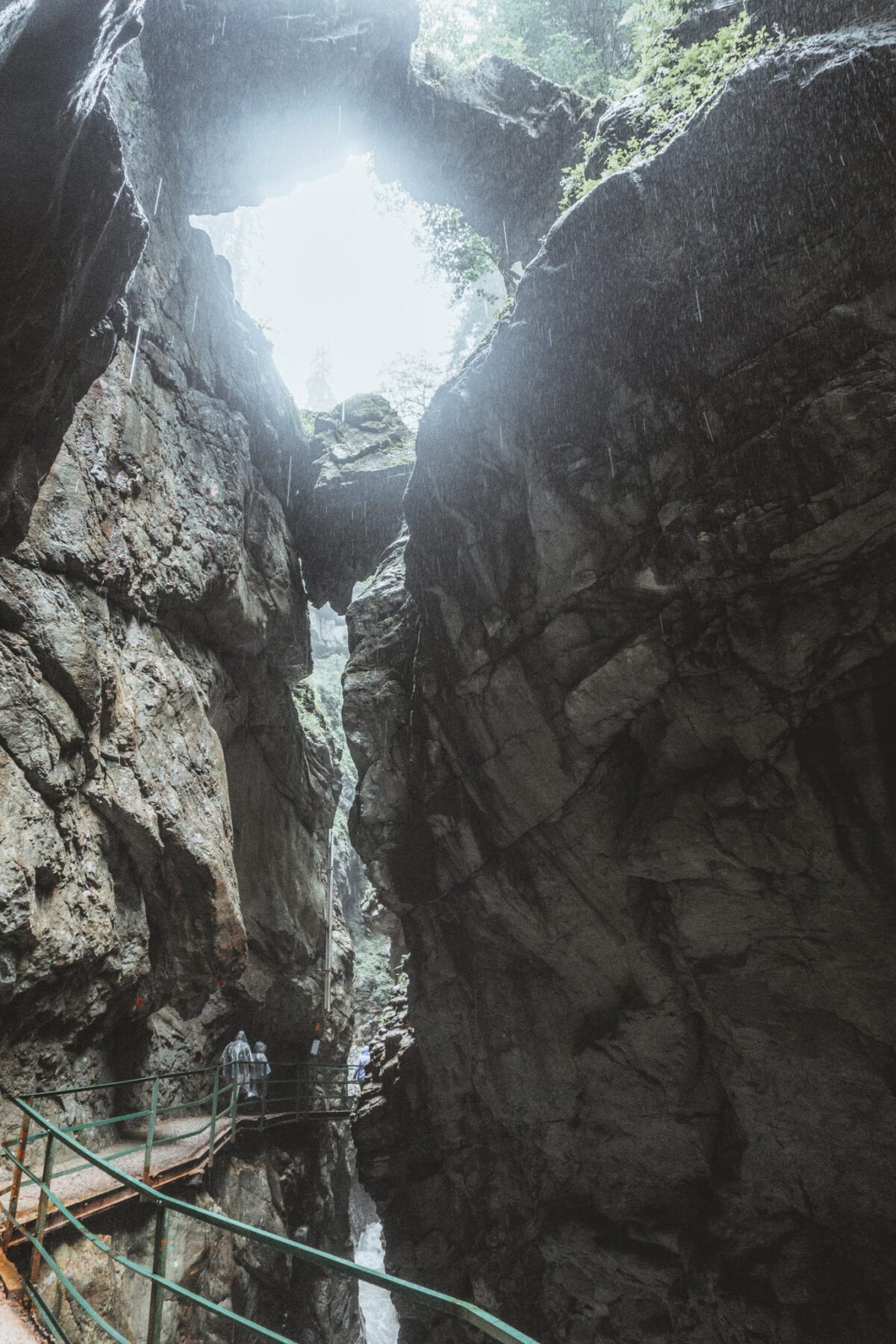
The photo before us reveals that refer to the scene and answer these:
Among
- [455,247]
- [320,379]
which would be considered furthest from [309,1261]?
[320,379]

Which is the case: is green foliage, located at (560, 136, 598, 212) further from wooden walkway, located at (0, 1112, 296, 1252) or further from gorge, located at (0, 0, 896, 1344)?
wooden walkway, located at (0, 1112, 296, 1252)

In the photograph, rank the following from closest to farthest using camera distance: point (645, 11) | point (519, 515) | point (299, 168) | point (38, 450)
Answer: point (38, 450), point (519, 515), point (645, 11), point (299, 168)

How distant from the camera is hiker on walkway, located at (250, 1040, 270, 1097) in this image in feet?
42.2

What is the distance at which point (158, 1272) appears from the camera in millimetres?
3057

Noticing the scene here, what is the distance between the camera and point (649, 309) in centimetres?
997

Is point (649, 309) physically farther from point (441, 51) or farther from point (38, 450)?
point (441, 51)

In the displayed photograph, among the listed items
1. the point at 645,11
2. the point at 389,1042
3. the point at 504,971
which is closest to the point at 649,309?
the point at 645,11

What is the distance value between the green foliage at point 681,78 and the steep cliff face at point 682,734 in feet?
2.35

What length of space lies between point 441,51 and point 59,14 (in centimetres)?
1874

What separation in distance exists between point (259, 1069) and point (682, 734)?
9704 mm

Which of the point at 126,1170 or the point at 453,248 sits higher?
the point at 453,248

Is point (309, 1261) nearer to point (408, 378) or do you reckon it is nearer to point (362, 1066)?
point (362, 1066)

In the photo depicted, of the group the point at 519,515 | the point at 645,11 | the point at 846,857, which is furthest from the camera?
the point at 645,11

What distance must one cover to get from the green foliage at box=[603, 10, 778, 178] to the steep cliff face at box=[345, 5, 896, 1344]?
72 centimetres
